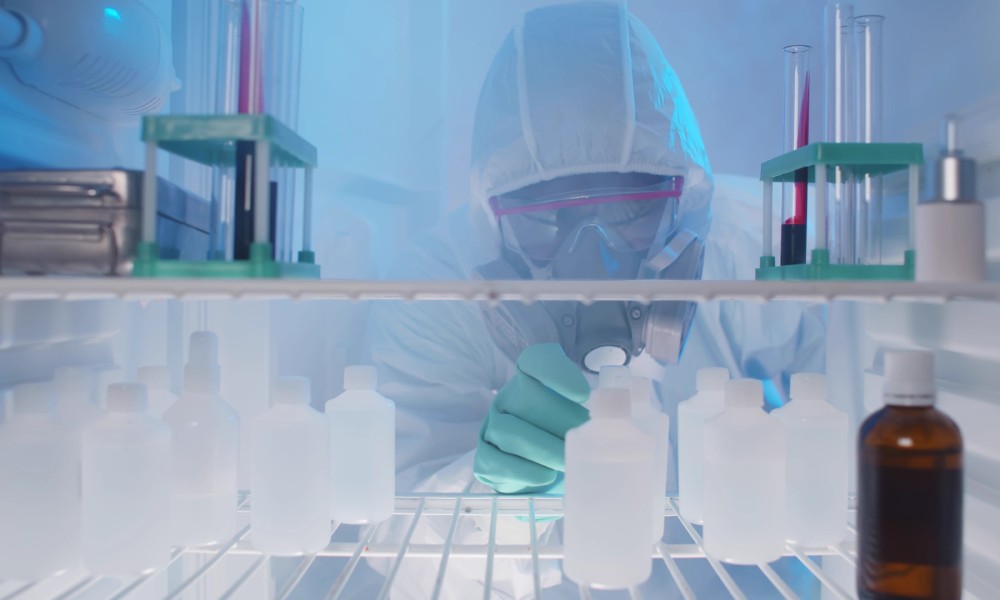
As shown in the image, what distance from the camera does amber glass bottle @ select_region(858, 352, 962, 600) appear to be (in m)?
0.84

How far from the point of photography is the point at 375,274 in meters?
2.29

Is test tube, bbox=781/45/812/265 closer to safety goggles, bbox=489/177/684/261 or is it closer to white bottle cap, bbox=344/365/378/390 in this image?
safety goggles, bbox=489/177/684/261

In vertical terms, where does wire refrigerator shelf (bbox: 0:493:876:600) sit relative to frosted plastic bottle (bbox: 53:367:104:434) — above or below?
below

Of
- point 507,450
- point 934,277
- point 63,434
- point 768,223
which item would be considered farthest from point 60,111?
point 934,277

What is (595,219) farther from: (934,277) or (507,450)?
(934,277)

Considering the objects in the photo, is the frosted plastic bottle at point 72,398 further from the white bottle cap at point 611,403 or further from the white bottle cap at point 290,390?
the white bottle cap at point 611,403

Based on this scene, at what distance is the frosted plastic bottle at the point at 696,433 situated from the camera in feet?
4.03

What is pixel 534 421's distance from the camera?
159 centimetres

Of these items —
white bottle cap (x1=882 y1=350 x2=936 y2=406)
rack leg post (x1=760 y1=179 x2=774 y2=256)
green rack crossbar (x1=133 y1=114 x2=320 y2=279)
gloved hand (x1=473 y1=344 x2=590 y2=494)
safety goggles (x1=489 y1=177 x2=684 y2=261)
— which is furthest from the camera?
safety goggles (x1=489 y1=177 x2=684 y2=261)

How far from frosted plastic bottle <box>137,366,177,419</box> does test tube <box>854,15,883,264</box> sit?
1.07m

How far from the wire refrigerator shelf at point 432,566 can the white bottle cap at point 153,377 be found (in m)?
0.26

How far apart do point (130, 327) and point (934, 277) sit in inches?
51.9

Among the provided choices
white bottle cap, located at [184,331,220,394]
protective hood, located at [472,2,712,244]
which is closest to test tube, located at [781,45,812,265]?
protective hood, located at [472,2,712,244]

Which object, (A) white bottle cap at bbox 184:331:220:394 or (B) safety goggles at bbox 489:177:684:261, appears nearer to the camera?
(A) white bottle cap at bbox 184:331:220:394
